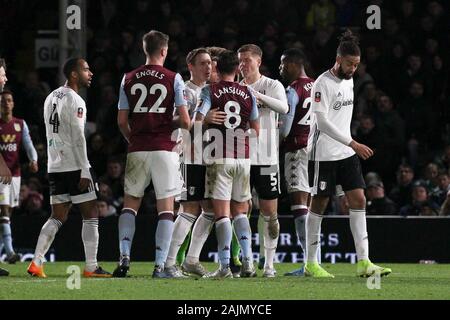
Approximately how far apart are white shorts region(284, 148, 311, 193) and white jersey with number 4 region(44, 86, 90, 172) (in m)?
2.20

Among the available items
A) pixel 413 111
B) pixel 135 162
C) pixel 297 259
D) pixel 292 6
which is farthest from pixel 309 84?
pixel 292 6

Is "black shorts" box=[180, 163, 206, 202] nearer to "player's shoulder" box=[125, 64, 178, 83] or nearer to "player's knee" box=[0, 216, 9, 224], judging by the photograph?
"player's shoulder" box=[125, 64, 178, 83]

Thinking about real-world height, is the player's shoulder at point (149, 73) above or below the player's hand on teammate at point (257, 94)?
above

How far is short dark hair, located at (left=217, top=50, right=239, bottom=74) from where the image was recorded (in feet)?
37.0

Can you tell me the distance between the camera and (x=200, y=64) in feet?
39.7

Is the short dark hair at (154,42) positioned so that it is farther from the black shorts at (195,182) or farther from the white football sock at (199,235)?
the white football sock at (199,235)

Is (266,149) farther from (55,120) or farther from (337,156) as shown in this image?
(55,120)

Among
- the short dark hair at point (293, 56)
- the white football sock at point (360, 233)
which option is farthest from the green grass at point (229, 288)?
the short dark hair at point (293, 56)

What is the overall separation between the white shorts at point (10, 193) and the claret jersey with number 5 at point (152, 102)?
436cm

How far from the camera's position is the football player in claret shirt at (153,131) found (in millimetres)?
11023

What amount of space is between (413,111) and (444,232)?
3400 mm

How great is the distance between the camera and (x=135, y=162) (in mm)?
11086

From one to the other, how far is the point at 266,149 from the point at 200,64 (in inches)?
41.8

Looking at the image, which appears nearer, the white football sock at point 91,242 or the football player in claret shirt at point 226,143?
the football player in claret shirt at point 226,143
